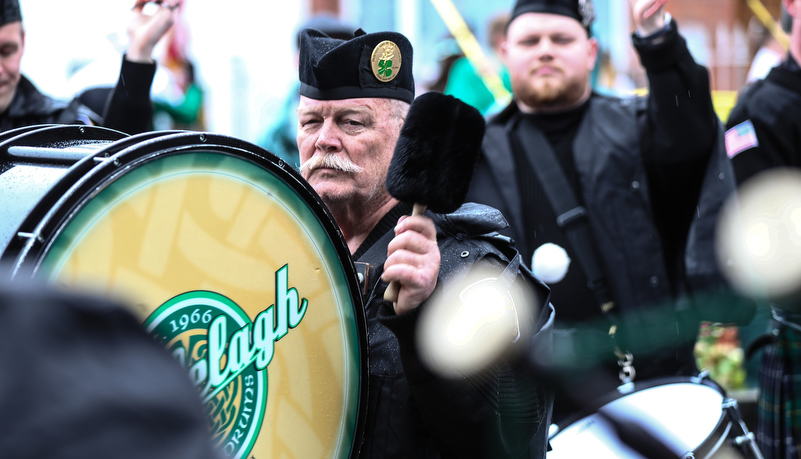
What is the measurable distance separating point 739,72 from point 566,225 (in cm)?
1006

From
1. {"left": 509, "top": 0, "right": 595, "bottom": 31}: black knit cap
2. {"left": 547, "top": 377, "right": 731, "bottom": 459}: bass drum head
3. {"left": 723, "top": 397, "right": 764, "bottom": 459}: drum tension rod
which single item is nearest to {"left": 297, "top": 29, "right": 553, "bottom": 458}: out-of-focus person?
{"left": 547, "top": 377, "right": 731, "bottom": 459}: bass drum head

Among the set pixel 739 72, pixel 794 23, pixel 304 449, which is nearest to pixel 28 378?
pixel 304 449

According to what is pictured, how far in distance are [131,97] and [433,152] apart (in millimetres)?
1601

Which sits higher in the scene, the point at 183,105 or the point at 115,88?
the point at 115,88

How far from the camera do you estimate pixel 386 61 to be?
2.02 meters

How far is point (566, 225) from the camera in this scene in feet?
10.5

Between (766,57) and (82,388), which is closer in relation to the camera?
(82,388)

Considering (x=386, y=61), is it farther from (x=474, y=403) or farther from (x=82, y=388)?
(x=82, y=388)

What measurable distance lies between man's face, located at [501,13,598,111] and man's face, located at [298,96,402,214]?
1517mm

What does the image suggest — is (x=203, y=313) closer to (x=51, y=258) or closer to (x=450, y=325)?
(x=51, y=258)

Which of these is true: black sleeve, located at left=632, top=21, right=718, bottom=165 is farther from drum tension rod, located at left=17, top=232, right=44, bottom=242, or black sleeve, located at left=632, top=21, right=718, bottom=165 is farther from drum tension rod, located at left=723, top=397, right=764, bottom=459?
drum tension rod, located at left=17, top=232, right=44, bottom=242

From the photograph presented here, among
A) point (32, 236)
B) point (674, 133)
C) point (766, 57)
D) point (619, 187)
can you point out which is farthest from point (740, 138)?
point (766, 57)

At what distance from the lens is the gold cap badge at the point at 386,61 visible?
199 cm

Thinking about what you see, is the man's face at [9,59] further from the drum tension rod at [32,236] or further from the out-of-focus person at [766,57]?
the out-of-focus person at [766,57]
